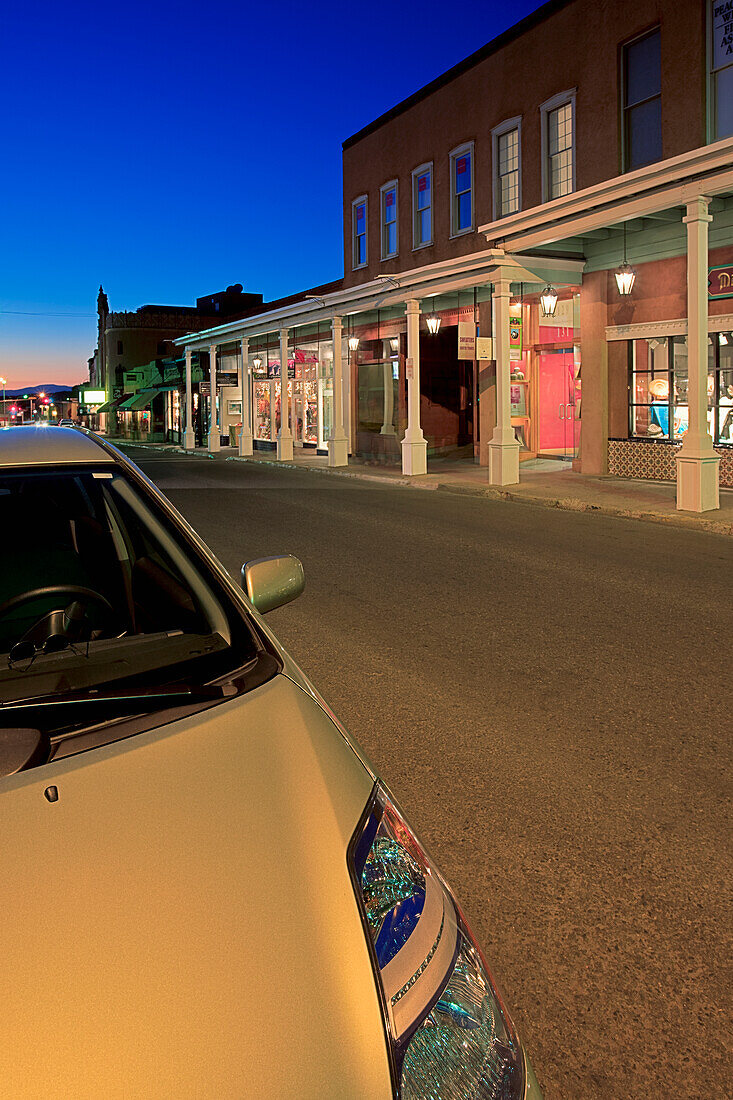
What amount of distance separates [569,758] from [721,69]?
53.2 feet

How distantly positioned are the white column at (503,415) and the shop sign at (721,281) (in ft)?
12.5

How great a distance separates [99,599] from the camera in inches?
118

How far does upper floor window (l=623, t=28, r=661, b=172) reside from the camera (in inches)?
730

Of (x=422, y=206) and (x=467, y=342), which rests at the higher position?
(x=422, y=206)

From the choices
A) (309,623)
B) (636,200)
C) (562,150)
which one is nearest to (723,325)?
(636,200)

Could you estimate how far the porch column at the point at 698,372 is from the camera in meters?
14.4

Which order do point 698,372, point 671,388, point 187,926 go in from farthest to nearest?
point 671,388 → point 698,372 → point 187,926

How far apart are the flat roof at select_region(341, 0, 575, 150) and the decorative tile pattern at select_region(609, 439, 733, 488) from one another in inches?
363

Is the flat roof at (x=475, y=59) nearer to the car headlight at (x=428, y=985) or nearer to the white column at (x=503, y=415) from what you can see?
the white column at (x=503, y=415)

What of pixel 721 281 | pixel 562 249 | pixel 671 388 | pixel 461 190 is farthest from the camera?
pixel 461 190

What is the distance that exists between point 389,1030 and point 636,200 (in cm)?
1601

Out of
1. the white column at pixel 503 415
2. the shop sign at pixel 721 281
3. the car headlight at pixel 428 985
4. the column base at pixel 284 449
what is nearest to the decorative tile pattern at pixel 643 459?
the white column at pixel 503 415

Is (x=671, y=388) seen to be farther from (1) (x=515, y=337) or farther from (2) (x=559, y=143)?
(2) (x=559, y=143)

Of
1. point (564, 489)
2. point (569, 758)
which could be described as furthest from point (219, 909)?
point (564, 489)
